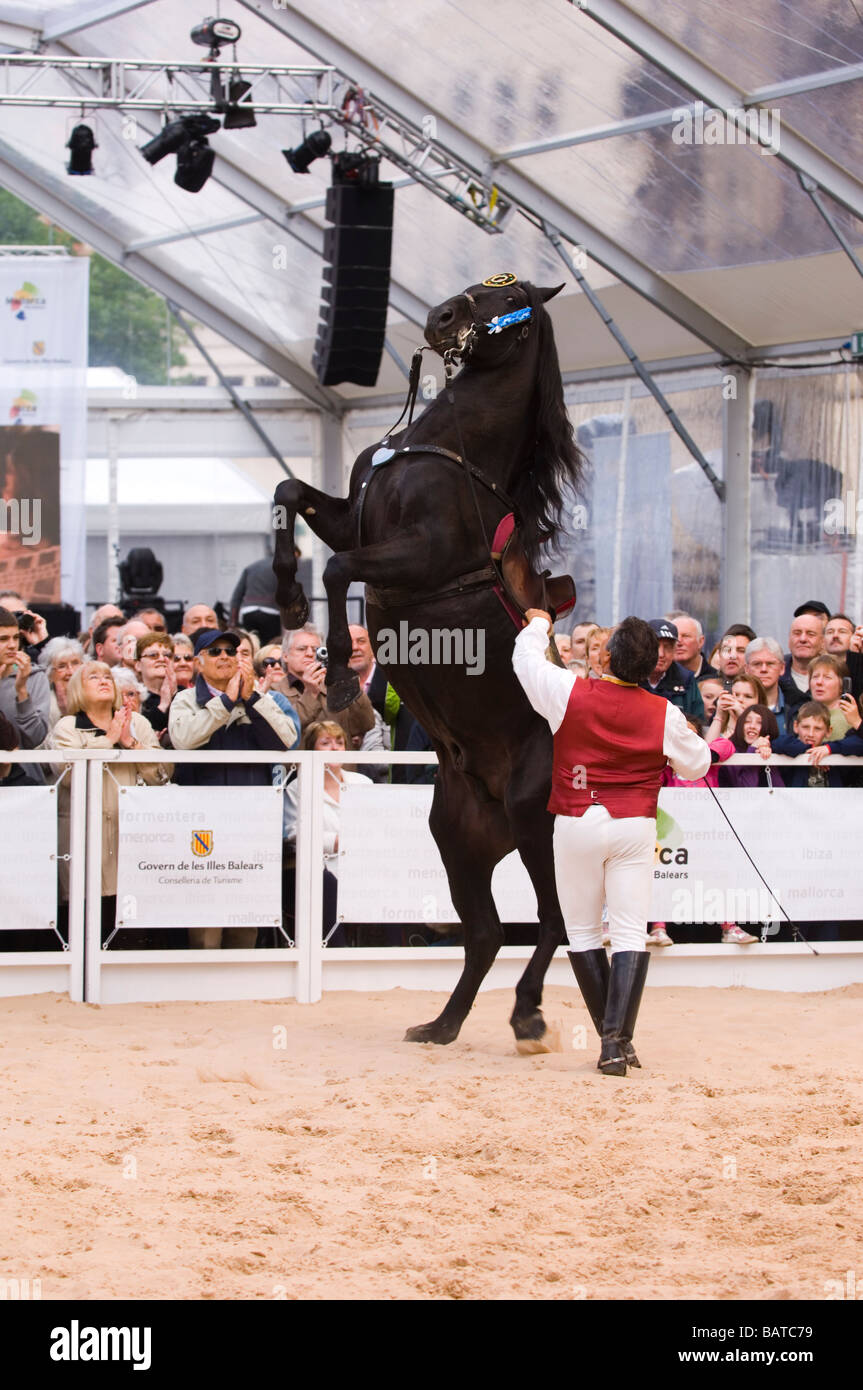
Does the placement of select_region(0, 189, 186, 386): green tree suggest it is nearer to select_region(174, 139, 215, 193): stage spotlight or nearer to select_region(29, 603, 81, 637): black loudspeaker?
select_region(174, 139, 215, 193): stage spotlight

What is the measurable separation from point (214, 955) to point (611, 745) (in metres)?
2.81

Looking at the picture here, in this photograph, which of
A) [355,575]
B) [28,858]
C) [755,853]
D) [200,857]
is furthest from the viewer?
[755,853]

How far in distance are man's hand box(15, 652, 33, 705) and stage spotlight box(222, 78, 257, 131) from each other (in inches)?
267

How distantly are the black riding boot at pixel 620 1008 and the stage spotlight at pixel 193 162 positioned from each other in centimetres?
993

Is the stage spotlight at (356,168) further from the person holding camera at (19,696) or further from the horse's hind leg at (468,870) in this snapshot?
the horse's hind leg at (468,870)

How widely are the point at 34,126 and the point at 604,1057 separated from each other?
13.6m

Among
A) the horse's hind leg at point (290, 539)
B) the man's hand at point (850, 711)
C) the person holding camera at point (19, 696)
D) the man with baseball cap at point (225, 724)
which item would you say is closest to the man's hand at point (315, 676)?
the man with baseball cap at point (225, 724)

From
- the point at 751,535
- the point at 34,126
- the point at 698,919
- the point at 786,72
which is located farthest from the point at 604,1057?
the point at 34,126

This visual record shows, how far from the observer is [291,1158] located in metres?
4.38

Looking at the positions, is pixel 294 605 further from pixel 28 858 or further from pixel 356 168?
pixel 356 168

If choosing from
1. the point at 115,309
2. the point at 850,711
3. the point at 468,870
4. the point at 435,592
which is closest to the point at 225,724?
the point at 468,870

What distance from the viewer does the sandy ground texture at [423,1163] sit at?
3.42 metres

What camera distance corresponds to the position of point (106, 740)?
7430mm

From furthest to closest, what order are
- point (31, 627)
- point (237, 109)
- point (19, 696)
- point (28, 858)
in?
1. point (237, 109)
2. point (31, 627)
3. point (19, 696)
4. point (28, 858)
